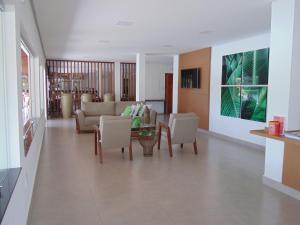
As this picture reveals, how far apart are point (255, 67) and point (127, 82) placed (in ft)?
27.5

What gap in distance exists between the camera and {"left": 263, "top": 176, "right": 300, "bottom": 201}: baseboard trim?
3.59m

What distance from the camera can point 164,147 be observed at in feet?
21.1

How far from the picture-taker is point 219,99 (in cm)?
782

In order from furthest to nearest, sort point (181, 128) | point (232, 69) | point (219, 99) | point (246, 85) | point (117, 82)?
point (117, 82) < point (219, 99) < point (232, 69) < point (246, 85) < point (181, 128)

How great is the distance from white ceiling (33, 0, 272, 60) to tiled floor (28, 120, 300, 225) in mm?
2593

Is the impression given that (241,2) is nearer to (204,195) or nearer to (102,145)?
(204,195)

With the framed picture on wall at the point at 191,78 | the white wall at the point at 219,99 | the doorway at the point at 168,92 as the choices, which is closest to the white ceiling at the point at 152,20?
the white wall at the point at 219,99

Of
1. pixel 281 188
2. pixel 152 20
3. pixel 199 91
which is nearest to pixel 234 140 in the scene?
pixel 199 91

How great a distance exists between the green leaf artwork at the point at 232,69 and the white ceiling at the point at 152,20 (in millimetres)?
545

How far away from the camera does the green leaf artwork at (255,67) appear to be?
6133 mm

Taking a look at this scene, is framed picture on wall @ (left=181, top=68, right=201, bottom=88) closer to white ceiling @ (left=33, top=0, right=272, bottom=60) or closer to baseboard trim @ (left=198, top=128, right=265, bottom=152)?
baseboard trim @ (left=198, top=128, right=265, bottom=152)

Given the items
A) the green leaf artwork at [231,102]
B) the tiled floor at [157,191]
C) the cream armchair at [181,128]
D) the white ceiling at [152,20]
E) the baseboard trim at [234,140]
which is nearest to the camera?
the tiled floor at [157,191]

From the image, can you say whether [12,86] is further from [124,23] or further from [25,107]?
[124,23]

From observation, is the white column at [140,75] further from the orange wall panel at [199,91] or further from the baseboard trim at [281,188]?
the baseboard trim at [281,188]
